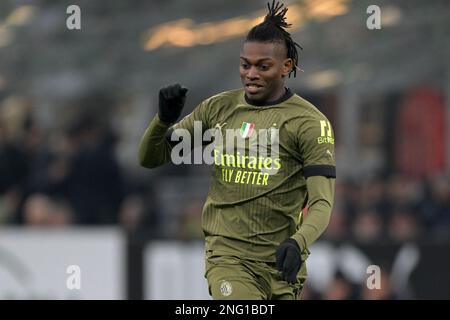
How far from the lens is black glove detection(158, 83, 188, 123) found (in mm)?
6453

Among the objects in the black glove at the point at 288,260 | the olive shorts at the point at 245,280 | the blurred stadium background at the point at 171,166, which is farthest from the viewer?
the blurred stadium background at the point at 171,166

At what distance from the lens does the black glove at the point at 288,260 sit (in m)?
6.02

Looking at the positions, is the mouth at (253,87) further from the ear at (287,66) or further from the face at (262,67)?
the ear at (287,66)

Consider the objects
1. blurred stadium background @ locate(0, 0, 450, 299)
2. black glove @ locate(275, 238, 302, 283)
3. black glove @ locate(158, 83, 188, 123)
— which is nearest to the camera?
black glove @ locate(275, 238, 302, 283)

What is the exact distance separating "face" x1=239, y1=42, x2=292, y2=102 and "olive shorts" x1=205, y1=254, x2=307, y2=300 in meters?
0.85

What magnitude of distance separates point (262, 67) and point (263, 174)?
0.55 m

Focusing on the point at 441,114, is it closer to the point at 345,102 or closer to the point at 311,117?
the point at 345,102

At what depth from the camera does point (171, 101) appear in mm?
6496

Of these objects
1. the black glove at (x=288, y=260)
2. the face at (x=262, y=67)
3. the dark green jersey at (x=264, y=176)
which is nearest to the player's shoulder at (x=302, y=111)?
the dark green jersey at (x=264, y=176)

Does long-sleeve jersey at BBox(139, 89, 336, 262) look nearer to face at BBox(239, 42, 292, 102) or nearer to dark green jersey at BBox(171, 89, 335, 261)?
dark green jersey at BBox(171, 89, 335, 261)

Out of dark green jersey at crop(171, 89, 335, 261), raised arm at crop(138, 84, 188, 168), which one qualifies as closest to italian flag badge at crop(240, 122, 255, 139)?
dark green jersey at crop(171, 89, 335, 261)

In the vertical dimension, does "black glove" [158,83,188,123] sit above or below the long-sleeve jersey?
above

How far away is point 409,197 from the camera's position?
14.2m
